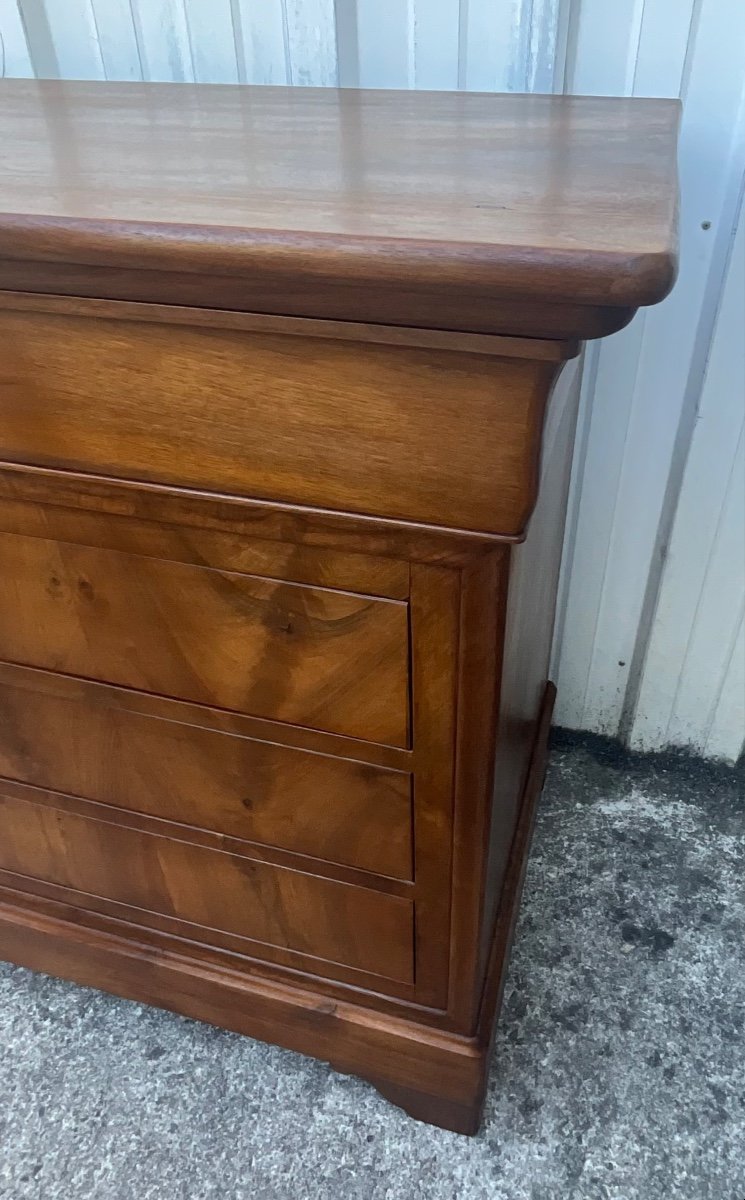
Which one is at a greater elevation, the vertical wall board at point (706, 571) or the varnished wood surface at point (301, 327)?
the varnished wood surface at point (301, 327)

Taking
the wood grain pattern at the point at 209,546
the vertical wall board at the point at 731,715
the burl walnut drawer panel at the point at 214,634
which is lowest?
the vertical wall board at the point at 731,715

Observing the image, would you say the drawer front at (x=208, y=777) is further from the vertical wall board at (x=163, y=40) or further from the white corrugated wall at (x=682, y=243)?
the vertical wall board at (x=163, y=40)

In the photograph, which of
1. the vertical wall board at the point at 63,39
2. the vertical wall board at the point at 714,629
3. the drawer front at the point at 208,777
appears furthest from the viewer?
the vertical wall board at the point at 714,629

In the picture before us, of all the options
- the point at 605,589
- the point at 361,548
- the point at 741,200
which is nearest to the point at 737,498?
the point at 605,589

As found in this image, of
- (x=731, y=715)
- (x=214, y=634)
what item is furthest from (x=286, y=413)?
(x=731, y=715)

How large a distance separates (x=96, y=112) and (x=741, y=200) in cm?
60

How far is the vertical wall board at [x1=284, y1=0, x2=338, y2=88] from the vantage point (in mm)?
898

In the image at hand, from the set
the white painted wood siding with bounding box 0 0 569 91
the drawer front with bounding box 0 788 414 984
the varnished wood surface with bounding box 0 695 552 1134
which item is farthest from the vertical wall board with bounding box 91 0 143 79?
the varnished wood surface with bounding box 0 695 552 1134

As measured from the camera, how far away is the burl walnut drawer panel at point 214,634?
64 centimetres

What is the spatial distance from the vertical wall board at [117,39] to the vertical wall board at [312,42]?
0.57 feet

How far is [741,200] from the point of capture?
0.89 metres

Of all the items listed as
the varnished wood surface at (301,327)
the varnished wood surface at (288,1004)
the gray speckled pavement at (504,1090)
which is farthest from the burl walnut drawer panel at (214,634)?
the gray speckled pavement at (504,1090)

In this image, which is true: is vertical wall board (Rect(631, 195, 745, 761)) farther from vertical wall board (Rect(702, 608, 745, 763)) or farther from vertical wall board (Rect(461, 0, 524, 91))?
vertical wall board (Rect(461, 0, 524, 91))

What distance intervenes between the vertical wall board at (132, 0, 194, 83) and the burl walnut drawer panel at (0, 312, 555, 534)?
1.86 feet
